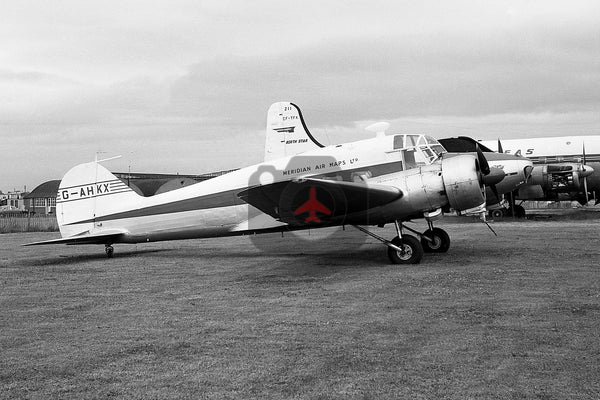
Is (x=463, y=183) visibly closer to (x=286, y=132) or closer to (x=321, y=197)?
(x=321, y=197)

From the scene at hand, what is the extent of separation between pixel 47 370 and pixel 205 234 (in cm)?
894

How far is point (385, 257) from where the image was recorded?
12984 millimetres

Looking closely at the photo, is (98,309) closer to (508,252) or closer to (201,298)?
(201,298)

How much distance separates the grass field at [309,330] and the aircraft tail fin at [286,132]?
29.3 feet

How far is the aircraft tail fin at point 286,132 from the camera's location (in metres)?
20.5

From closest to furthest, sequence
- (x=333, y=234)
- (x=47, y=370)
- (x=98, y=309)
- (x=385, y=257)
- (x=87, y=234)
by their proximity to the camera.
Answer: (x=47, y=370)
(x=98, y=309)
(x=385, y=257)
(x=87, y=234)
(x=333, y=234)

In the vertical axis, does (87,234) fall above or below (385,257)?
above

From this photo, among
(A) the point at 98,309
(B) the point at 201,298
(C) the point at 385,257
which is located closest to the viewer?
(A) the point at 98,309

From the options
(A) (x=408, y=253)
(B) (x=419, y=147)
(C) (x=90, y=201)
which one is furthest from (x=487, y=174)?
(C) (x=90, y=201)

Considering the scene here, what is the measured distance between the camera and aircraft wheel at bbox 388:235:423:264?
1148cm

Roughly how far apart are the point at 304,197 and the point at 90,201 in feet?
21.3

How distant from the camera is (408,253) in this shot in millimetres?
11594

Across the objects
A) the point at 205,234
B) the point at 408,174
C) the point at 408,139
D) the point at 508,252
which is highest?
the point at 408,139

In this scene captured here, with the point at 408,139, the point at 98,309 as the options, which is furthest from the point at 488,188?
the point at 98,309
